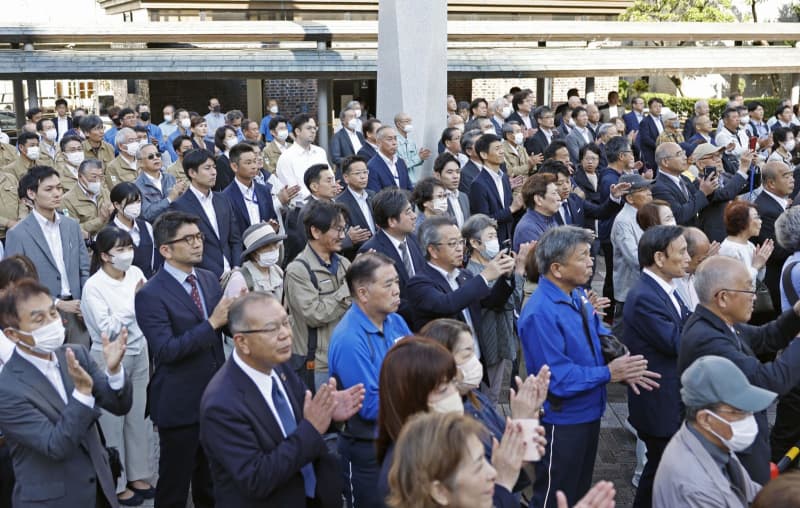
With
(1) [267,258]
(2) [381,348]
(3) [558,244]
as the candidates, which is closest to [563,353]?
(3) [558,244]

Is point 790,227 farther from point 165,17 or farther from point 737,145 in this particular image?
point 165,17

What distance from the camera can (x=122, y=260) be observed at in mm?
6223

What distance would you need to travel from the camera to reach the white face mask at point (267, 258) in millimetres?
6496

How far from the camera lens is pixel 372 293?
4934 millimetres

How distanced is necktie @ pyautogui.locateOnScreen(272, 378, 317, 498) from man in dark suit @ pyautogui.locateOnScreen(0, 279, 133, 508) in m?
0.89

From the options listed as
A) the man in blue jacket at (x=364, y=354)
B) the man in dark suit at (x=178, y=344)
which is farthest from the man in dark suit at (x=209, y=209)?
the man in blue jacket at (x=364, y=354)

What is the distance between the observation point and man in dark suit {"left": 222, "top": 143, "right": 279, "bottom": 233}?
875 centimetres

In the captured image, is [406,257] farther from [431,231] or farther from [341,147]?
[341,147]

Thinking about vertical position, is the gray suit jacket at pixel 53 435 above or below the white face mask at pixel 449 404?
below

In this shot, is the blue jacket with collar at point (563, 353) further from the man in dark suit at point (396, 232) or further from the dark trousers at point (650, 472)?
the man in dark suit at point (396, 232)

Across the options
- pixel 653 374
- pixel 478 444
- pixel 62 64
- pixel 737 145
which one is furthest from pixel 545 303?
pixel 62 64

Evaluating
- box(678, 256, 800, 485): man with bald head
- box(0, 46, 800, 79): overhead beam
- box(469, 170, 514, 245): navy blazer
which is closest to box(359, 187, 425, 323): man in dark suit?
box(678, 256, 800, 485): man with bald head

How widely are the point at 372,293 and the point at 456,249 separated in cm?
118

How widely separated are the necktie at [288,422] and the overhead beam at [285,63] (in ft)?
46.1
